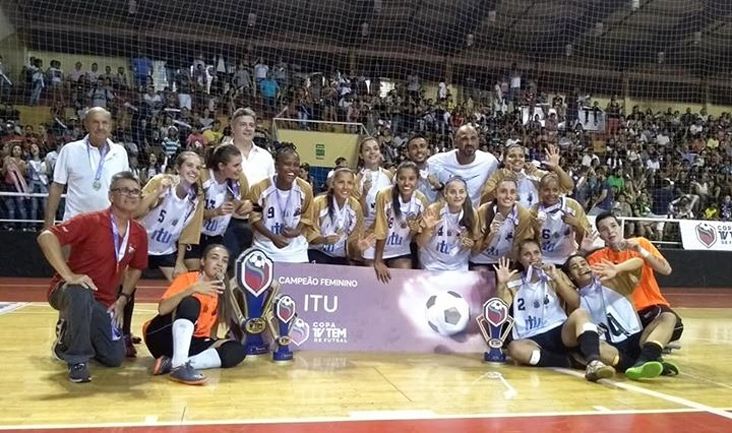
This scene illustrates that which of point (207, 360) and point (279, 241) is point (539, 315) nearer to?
point (279, 241)

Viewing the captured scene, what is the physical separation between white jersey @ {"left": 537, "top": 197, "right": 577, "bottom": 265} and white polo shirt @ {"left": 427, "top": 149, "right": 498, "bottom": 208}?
52 cm

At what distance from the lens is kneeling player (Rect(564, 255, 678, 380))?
4520 millimetres

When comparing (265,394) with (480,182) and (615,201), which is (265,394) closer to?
(480,182)

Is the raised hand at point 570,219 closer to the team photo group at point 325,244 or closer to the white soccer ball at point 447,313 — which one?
the team photo group at point 325,244

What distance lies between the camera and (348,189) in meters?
5.14

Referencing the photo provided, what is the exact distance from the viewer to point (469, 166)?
557cm

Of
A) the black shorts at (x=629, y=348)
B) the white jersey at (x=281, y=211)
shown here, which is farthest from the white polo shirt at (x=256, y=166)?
the black shorts at (x=629, y=348)

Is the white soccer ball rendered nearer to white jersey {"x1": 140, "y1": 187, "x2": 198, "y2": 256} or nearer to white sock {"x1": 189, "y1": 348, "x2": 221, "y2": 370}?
white sock {"x1": 189, "y1": 348, "x2": 221, "y2": 370}

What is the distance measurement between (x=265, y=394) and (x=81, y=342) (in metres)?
1.08

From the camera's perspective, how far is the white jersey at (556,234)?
531cm

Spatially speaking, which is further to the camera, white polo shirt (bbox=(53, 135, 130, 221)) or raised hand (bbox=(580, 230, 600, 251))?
raised hand (bbox=(580, 230, 600, 251))

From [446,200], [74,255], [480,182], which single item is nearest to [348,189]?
[446,200]

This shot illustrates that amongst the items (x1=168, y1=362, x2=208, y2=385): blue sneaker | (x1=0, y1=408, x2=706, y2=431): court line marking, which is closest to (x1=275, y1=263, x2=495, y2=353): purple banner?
(x1=168, y1=362, x2=208, y2=385): blue sneaker

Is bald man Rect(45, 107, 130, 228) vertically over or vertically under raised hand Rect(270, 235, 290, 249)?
over
